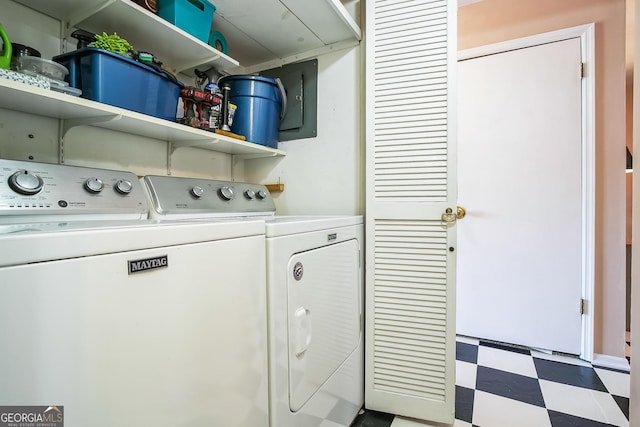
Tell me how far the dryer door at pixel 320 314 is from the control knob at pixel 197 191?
54cm

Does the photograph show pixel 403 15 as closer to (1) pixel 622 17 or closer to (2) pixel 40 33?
(2) pixel 40 33

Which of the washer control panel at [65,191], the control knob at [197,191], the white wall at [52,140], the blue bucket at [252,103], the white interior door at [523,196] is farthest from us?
the white interior door at [523,196]

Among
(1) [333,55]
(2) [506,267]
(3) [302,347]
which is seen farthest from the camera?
(2) [506,267]

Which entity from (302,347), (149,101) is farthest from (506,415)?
(149,101)

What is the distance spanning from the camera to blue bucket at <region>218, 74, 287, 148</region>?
1572mm

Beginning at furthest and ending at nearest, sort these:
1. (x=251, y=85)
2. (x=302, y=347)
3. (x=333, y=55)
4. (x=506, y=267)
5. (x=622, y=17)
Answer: (x=506, y=267), (x=622, y=17), (x=333, y=55), (x=251, y=85), (x=302, y=347)

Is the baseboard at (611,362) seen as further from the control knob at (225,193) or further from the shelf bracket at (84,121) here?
the shelf bracket at (84,121)

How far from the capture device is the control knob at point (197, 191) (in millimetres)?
1224

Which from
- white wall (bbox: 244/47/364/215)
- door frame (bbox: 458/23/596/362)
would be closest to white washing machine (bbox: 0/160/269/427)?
white wall (bbox: 244/47/364/215)

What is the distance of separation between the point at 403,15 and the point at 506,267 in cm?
191

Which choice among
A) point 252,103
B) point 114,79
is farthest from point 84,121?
point 252,103

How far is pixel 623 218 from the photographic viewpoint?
Result: 1933 mm

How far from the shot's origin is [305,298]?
1053mm

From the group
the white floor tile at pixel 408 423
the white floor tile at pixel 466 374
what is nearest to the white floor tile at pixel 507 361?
the white floor tile at pixel 466 374
